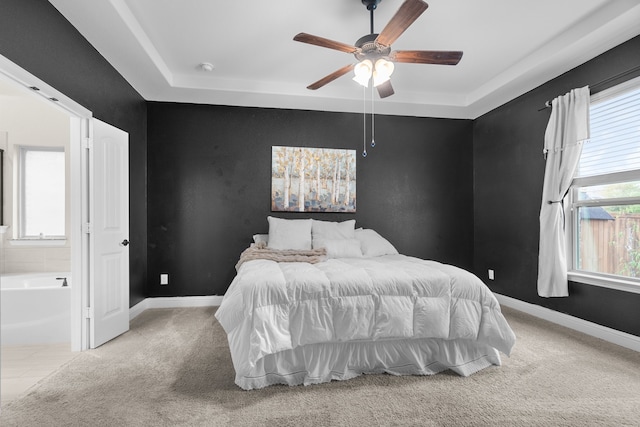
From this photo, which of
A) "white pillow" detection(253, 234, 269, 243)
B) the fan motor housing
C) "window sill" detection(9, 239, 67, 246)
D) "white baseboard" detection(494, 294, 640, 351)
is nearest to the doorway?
"window sill" detection(9, 239, 67, 246)

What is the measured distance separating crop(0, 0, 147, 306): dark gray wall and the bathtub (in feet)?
2.38

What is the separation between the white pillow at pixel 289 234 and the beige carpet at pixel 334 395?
4.10ft

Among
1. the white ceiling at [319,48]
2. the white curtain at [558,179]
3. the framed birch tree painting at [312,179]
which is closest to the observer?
the white ceiling at [319,48]

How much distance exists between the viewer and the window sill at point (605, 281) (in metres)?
2.68

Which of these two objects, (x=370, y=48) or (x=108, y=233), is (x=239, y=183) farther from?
(x=370, y=48)

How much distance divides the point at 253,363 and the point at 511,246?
11.0 feet

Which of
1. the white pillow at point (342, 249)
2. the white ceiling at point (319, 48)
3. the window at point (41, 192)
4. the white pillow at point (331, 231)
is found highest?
the white ceiling at point (319, 48)

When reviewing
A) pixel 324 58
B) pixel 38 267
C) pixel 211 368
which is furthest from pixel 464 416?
pixel 38 267

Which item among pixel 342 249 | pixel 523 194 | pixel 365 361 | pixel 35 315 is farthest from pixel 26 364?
pixel 523 194

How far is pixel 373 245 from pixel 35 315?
10.2ft

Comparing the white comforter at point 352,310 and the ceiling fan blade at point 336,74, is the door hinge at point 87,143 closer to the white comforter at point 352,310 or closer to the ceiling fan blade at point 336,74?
the white comforter at point 352,310

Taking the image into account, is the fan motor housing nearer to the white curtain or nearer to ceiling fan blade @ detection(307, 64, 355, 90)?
ceiling fan blade @ detection(307, 64, 355, 90)

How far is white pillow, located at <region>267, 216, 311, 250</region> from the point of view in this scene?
3.54 m

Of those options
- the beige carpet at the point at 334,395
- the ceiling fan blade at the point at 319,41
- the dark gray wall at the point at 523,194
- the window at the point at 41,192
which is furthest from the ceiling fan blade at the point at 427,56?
the window at the point at 41,192
